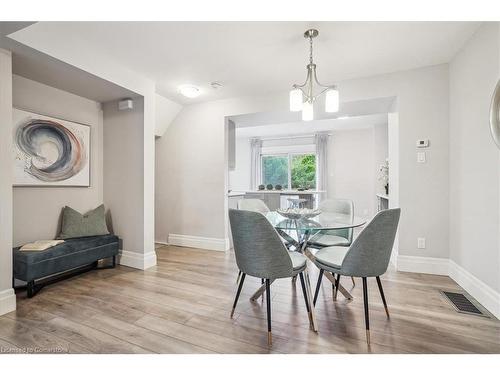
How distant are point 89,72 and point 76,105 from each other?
3.24 feet

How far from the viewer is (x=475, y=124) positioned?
88.4 inches

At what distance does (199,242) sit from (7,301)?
2327mm

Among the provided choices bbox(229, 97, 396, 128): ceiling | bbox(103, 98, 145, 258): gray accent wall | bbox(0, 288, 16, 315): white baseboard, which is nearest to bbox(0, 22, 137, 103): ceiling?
bbox(103, 98, 145, 258): gray accent wall

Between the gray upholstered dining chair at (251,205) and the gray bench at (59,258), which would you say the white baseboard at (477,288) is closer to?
the gray upholstered dining chair at (251,205)

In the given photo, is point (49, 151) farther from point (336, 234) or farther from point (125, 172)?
point (336, 234)

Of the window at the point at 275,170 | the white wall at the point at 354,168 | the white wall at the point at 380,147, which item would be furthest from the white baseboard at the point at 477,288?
the window at the point at 275,170

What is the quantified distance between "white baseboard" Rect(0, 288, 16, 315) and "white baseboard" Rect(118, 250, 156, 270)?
1.16 metres

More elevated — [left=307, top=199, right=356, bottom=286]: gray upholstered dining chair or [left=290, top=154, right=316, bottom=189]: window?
[left=290, top=154, right=316, bottom=189]: window

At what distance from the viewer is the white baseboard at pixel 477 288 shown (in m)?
1.96

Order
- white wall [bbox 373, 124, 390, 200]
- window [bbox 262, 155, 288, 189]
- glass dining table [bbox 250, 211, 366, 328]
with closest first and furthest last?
glass dining table [bbox 250, 211, 366, 328], white wall [bbox 373, 124, 390, 200], window [bbox 262, 155, 288, 189]

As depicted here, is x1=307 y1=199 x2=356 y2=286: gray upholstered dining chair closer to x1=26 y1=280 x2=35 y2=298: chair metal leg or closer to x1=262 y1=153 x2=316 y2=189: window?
x1=26 y1=280 x2=35 y2=298: chair metal leg

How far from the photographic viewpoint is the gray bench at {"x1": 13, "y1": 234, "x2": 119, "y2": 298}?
2.28 meters

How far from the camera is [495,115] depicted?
1.91 m
